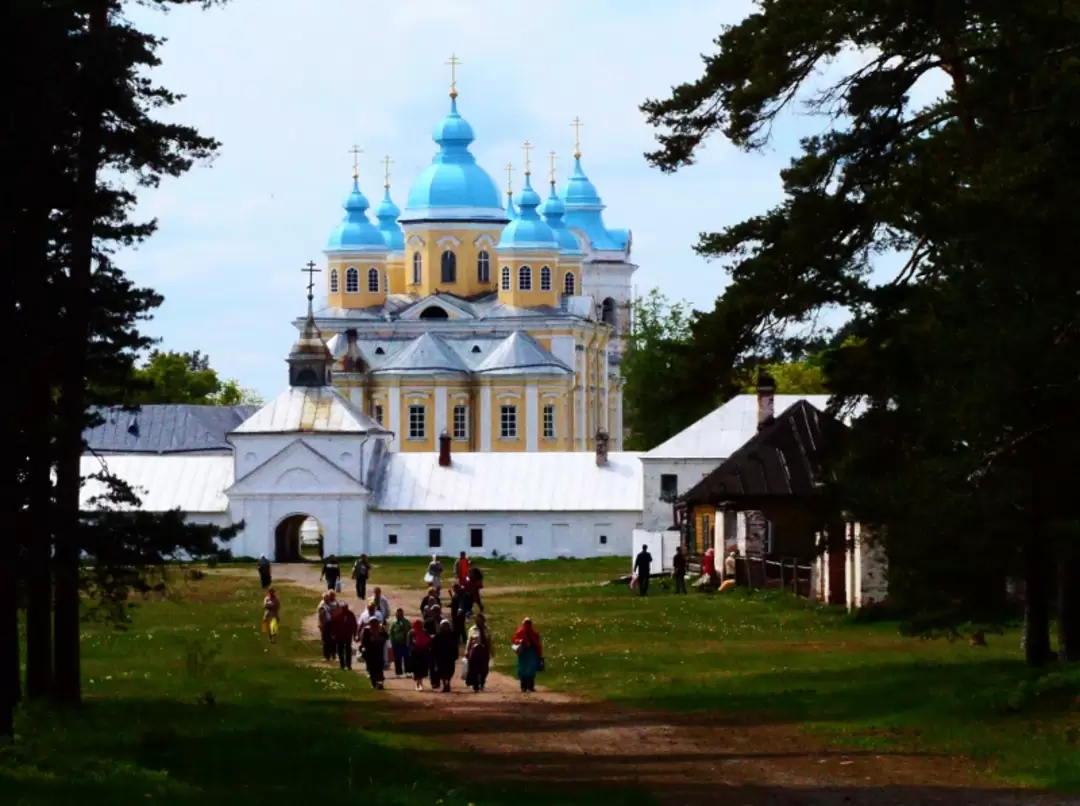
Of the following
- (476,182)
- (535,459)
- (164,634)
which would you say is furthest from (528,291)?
(164,634)

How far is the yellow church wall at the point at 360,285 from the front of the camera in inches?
5187

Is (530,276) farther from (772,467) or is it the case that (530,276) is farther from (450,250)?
(772,467)

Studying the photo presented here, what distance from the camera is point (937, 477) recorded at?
79.5ft

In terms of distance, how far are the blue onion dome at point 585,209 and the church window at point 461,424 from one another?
31.8 meters

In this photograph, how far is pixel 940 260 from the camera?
25219 mm

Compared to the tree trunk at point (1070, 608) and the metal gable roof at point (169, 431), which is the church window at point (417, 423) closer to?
the metal gable roof at point (169, 431)

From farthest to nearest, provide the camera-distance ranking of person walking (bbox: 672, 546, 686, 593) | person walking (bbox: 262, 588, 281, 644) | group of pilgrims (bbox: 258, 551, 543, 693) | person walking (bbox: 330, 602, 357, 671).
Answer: person walking (bbox: 672, 546, 686, 593), person walking (bbox: 262, 588, 281, 644), person walking (bbox: 330, 602, 357, 671), group of pilgrims (bbox: 258, 551, 543, 693)

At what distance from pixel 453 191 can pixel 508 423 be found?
16.8m

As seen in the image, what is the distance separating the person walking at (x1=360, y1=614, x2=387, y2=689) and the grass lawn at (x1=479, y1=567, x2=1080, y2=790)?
7.02 ft

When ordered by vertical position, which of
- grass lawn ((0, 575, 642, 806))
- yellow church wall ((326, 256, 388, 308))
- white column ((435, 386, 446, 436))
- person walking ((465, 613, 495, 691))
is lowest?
grass lawn ((0, 575, 642, 806))

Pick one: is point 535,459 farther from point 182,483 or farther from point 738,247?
point 738,247

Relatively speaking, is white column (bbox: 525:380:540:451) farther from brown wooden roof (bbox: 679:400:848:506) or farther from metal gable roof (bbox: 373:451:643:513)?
brown wooden roof (bbox: 679:400:848:506)

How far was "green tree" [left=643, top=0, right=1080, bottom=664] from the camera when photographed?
75.0ft

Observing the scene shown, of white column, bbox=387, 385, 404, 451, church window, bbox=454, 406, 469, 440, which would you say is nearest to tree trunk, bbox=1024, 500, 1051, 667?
white column, bbox=387, 385, 404, 451
